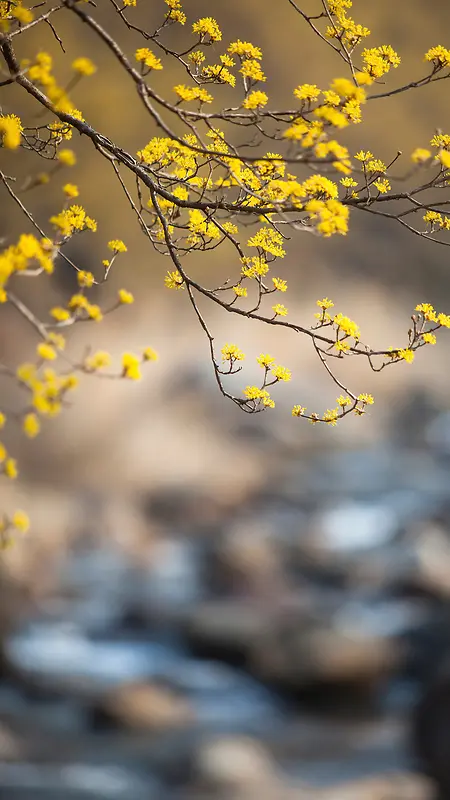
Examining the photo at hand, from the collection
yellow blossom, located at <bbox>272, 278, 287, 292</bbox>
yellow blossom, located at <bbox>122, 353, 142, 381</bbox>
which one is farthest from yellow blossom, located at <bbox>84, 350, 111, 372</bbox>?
yellow blossom, located at <bbox>272, 278, 287, 292</bbox>

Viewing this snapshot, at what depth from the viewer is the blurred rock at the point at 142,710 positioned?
20.7 ft

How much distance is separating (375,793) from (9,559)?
493cm

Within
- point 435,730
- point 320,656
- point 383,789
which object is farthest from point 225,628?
point 383,789

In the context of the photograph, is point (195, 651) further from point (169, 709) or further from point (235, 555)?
point (235, 555)

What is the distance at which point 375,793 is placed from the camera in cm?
519

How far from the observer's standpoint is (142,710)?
6.39 metres

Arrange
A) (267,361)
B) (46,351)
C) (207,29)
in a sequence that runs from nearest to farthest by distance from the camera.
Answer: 1. (46,351)
2. (267,361)
3. (207,29)

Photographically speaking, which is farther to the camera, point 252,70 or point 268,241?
point 268,241

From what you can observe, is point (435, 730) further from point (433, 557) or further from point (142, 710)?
point (433, 557)

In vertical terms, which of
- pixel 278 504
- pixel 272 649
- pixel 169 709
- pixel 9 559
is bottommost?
pixel 169 709

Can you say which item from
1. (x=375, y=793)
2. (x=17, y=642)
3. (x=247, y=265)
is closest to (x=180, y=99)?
(x=247, y=265)

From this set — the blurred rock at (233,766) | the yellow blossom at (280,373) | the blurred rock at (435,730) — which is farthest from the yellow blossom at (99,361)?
the blurred rock at (435,730)

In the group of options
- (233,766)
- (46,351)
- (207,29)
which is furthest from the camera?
(233,766)

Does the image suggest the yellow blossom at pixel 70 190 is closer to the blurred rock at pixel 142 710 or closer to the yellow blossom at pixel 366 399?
the yellow blossom at pixel 366 399
